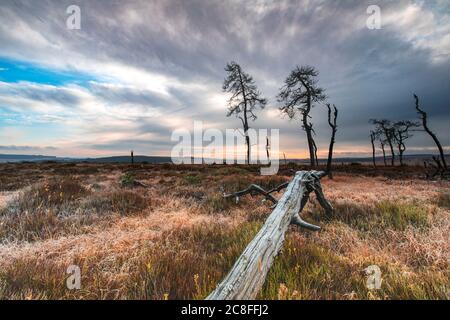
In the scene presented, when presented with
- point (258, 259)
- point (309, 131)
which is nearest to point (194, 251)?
point (258, 259)

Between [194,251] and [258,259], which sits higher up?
[258,259]

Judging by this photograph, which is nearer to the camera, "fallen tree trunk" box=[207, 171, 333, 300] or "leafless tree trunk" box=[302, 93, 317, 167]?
"fallen tree trunk" box=[207, 171, 333, 300]

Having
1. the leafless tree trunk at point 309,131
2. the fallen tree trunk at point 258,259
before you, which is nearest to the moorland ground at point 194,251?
the fallen tree trunk at point 258,259

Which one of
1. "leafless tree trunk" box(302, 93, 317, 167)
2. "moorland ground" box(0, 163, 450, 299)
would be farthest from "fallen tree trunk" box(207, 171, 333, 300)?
"leafless tree trunk" box(302, 93, 317, 167)

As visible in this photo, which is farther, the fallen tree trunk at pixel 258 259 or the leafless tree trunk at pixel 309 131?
the leafless tree trunk at pixel 309 131

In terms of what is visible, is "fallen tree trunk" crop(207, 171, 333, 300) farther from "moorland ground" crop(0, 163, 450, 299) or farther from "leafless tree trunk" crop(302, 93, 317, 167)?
"leafless tree trunk" crop(302, 93, 317, 167)

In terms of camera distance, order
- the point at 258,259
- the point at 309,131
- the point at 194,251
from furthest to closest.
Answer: the point at 309,131, the point at 194,251, the point at 258,259

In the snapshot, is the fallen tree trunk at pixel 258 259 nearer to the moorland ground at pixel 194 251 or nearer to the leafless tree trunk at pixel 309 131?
the moorland ground at pixel 194 251

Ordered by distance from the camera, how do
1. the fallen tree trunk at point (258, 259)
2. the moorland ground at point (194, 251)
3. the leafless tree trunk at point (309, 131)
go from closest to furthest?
1. the fallen tree trunk at point (258, 259)
2. the moorland ground at point (194, 251)
3. the leafless tree trunk at point (309, 131)

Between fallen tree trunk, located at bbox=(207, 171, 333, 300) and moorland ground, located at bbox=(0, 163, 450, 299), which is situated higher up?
fallen tree trunk, located at bbox=(207, 171, 333, 300)

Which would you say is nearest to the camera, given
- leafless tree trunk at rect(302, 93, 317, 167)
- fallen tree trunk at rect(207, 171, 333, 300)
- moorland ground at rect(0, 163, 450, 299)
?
fallen tree trunk at rect(207, 171, 333, 300)

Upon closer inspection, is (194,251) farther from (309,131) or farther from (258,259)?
(309,131)
